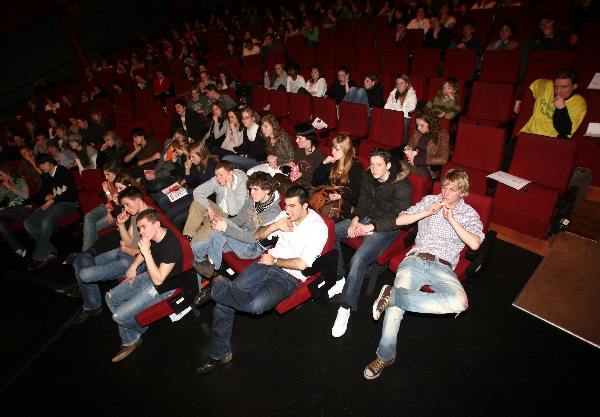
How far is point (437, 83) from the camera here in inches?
181

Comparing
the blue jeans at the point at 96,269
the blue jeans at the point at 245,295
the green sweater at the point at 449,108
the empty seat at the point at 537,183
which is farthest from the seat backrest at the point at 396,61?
the blue jeans at the point at 96,269

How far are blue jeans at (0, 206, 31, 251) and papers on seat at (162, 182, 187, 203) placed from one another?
6.15ft

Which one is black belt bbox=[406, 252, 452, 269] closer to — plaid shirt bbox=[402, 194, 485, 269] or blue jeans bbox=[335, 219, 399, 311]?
plaid shirt bbox=[402, 194, 485, 269]

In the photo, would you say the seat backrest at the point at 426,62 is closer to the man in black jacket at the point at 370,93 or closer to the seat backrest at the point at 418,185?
the man in black jacket at the point at 370,93

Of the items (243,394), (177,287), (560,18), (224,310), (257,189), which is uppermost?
(560,18)

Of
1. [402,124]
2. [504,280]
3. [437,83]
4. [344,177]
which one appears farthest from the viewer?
[437,83]

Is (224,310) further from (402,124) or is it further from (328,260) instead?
(402,124)

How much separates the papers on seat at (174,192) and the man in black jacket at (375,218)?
79.7 inches

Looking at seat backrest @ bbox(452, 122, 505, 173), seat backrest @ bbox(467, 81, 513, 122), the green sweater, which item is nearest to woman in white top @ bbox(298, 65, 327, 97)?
the green sweater

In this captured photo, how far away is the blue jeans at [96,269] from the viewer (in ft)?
9.27

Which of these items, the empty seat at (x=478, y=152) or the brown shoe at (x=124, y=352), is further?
the empty seat at (x=478, y=152)

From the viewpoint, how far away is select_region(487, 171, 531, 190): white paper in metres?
3.01

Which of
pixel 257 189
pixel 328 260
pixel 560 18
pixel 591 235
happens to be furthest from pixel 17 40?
pixel 591 235

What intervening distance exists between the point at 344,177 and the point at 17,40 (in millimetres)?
10861
